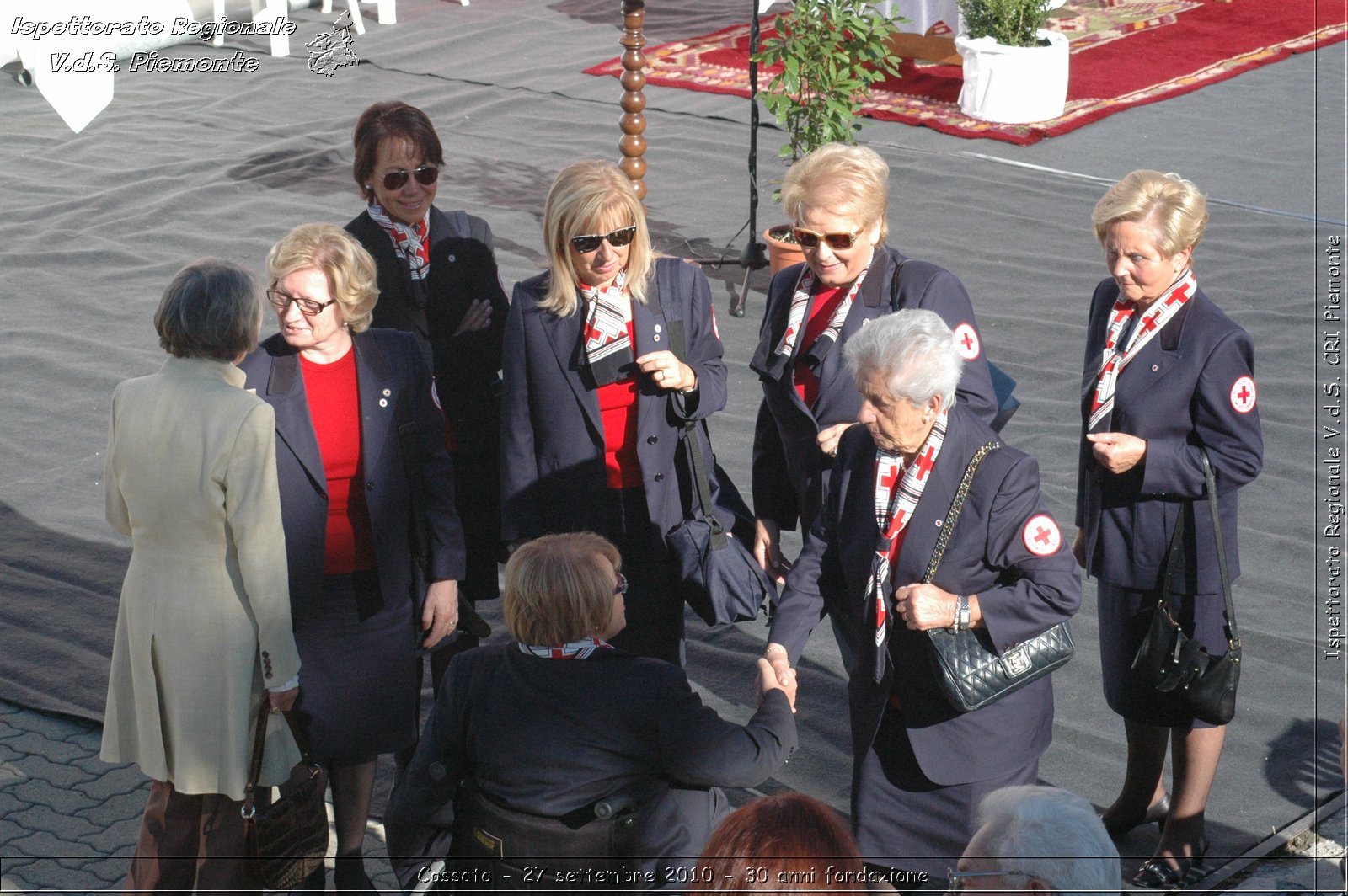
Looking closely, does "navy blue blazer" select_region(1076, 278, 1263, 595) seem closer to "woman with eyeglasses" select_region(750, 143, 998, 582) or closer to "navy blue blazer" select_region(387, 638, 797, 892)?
"woman with eyeglasses" select_region(750, 143, 998, 582)

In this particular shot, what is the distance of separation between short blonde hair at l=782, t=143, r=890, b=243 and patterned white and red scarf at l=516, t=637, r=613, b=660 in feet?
5.00

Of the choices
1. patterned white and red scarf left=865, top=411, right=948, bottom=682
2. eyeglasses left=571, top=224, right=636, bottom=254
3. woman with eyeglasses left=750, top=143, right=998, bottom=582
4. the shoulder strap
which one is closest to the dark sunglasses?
woman with eyeglasses left=750, top=143, right=998, bottom=582

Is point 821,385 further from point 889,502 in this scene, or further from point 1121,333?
point 1121,333

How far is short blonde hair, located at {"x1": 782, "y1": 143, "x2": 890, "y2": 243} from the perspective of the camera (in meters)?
3.57

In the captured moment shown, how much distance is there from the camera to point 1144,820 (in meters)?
3.93

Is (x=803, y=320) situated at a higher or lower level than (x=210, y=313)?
lower

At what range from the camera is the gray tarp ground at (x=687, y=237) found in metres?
4.73

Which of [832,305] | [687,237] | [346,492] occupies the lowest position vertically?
[687,237]

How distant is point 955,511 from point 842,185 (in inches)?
41.7

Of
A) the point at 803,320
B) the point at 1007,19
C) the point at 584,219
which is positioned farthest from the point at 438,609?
the point at 1007,19

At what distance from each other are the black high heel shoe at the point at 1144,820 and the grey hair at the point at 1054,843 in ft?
6.11

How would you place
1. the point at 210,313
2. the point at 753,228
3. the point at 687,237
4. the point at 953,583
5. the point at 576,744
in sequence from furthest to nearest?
the point at 687,237
the point at 753,228
the point at 210,313
the point at 953,583
the point at 576,744

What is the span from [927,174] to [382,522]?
757 centimetres

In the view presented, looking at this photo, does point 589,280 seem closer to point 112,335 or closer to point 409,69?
point 112,335
